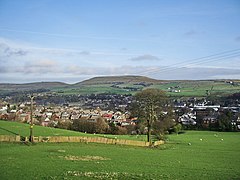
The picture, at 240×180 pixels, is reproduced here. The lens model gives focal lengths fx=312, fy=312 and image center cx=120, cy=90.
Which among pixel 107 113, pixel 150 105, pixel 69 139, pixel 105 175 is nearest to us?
pixel 105 175

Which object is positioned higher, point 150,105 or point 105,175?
point 150,105

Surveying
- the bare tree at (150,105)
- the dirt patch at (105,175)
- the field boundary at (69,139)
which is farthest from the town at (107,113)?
the dirt patch at (105,175)

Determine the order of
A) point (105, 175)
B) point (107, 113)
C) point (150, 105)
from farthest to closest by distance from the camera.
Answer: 1. point (107, 113)
2. point (150, 105)
3. point (105, 175)

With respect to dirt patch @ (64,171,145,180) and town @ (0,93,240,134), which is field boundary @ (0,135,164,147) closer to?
town @ (0,93,240,134)

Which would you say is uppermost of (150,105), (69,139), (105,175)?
(150,105)

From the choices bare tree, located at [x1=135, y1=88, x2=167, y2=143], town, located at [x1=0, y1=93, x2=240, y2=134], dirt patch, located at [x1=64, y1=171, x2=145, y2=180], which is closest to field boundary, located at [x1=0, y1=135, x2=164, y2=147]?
bare tree, located at [x1=135, y1=88, x2=167, y2=143]

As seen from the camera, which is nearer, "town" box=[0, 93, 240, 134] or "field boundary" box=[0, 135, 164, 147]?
"field boundary" box=[0, 135, 164, 147]

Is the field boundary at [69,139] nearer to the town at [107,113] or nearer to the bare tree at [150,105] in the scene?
the bare tree at [150,105]

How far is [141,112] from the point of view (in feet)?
159

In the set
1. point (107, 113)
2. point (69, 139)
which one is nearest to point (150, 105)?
point (69, 139)

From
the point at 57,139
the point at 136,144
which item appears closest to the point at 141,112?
the point at 136,144

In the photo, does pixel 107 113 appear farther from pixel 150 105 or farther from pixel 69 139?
pixel 69 139

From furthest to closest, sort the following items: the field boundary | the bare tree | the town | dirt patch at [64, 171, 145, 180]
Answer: the town
the bare tree
the field boundary
dirt patch at [64, 171, 145, 180]

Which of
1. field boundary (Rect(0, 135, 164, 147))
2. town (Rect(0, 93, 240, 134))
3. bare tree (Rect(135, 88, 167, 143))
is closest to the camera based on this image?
field boundary (Rect(0, 135, 164, 147))
